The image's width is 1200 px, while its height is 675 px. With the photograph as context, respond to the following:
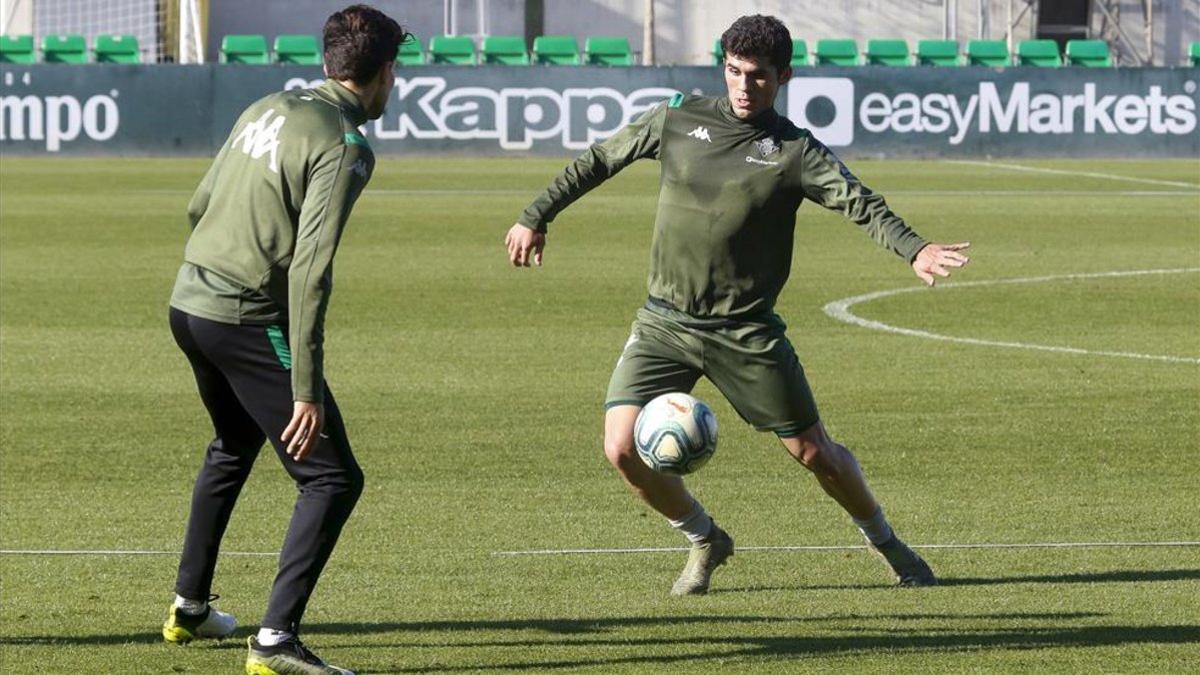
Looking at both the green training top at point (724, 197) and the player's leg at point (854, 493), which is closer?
the green training top at point (724, 197)

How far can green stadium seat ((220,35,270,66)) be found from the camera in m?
39.8

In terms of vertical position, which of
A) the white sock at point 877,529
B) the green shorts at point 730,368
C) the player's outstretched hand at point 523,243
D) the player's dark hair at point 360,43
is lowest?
the white sock at point 877,529

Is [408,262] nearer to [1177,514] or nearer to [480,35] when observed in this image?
[1177,514]

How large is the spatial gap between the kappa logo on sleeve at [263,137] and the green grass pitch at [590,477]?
5.34ft

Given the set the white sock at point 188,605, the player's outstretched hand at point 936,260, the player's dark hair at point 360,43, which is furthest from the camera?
the player's outstretched hand at point 936,260

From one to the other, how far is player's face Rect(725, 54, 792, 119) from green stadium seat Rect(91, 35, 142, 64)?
32.9m

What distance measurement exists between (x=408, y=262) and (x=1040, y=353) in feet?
24.2

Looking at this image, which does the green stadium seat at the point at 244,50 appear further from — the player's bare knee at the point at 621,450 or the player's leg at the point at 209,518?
the player's leg at the point at 209,518

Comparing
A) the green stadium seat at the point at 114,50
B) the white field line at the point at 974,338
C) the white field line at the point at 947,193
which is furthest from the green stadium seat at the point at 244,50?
the white field line at the point at 974,338

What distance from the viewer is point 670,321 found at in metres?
7.43

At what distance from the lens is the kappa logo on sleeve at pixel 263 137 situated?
6012 millimetres

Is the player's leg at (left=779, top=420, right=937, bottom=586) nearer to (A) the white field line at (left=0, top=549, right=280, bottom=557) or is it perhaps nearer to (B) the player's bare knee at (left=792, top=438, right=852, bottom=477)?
(B) the player's bare knee at (left=792, top=438, right=852, bottom=477)

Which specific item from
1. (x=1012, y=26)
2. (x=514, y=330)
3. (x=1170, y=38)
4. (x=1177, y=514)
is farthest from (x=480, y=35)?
(x=1177, y=514)

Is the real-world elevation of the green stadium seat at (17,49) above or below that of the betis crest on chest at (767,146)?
below
